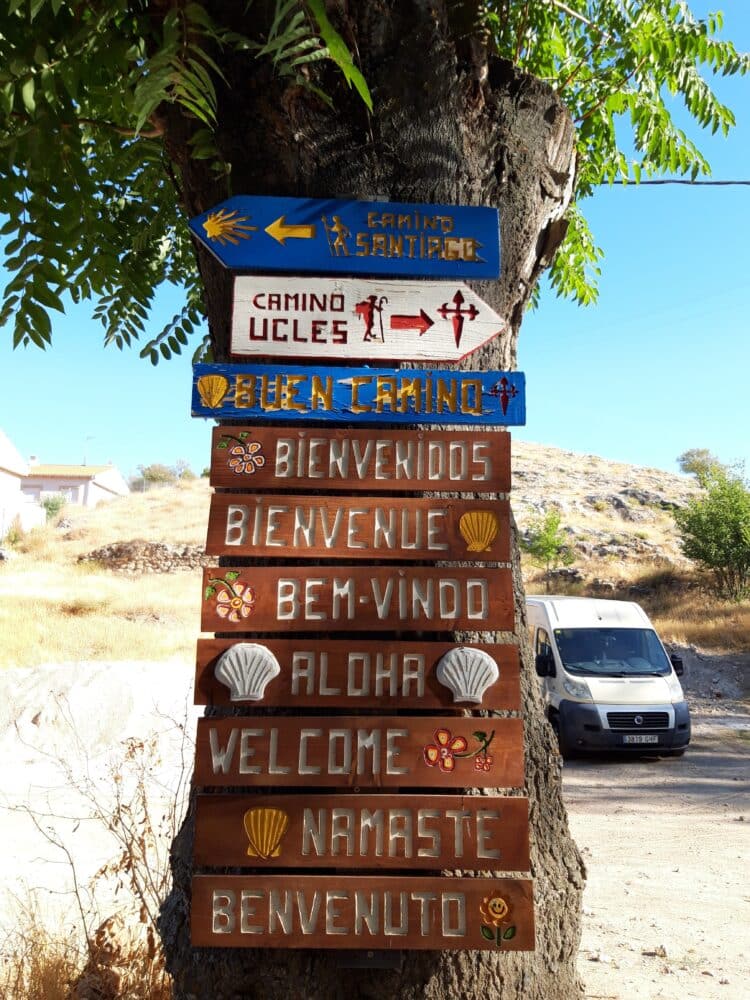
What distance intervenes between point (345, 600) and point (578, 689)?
9.46 m

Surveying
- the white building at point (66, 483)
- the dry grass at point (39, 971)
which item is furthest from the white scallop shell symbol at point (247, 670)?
the white building at point (66, 483)

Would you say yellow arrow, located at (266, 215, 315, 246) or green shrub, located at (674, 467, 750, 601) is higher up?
green shrub, located at (674, 467, 750, 601)

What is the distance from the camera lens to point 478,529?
2766mm

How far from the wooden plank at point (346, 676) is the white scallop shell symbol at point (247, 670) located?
11mm

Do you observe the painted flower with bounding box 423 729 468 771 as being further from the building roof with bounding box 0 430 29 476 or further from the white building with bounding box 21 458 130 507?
the white building with bounding box 21 458 130 507

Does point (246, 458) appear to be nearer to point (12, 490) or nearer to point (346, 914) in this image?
point (346, 914)

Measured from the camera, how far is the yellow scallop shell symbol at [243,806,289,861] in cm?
256

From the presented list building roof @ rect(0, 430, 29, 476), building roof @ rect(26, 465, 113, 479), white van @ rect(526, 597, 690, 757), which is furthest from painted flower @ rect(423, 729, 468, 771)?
building roof @ rect(26, 465, 113, 479)

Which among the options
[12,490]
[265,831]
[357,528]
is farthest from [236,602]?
[12,490]

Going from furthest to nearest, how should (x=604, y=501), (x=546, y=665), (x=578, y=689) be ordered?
(x=604, y=501), (x=546, y=665), (x=578, y=689)

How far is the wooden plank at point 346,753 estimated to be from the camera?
8.51 ft

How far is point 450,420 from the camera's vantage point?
111 inches

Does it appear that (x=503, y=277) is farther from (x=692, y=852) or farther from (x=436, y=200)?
(x=692, y=852)

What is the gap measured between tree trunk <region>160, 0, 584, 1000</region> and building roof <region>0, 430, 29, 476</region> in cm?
6071
